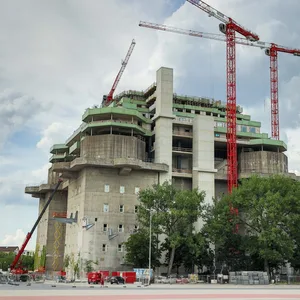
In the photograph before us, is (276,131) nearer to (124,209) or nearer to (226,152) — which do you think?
(226,152)

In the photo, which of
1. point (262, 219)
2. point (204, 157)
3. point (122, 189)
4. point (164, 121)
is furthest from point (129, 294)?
point (204, 157)

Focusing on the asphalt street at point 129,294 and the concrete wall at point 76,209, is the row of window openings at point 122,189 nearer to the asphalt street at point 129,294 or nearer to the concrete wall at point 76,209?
the concrete wall at point 76,209

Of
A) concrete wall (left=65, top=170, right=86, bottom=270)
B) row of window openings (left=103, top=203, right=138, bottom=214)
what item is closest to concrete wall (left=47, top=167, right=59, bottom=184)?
concrete wall (left=65, top=170, right=86, bottom=270)

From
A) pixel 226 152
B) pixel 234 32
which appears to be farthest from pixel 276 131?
pixel 234 32

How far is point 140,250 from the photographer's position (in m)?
88.7

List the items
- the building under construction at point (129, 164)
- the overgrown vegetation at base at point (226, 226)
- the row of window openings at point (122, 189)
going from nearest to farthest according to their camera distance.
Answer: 1. the overgrown vegetation at base at point (226, 226)
2. the building under construction at point (129, 164)
3. the row of window openings at point (122, 189)

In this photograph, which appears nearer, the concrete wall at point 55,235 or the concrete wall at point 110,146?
the concrete wall at point 110,146

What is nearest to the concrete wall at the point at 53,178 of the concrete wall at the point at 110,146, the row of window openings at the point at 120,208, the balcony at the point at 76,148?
the balcony at the point at 76,148

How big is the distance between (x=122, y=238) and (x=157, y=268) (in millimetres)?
9952

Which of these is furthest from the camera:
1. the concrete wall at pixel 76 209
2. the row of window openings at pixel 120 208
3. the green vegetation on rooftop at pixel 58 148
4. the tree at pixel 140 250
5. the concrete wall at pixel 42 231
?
the green vegetation on rooftop at pixel 58 148

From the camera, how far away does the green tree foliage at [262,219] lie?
85.2 metres

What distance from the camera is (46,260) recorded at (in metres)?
124

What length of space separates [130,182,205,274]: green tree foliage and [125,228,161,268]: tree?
2.13 m

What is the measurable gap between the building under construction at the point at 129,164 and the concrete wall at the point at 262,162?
0.24m
